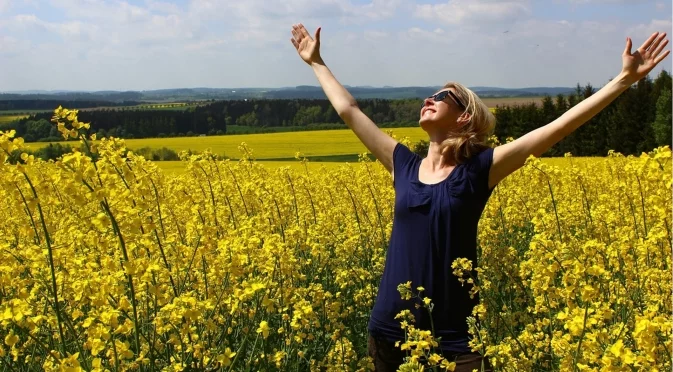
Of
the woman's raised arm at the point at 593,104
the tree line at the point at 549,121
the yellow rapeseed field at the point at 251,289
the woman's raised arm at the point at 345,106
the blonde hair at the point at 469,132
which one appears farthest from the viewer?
the tree line at the point at 549,121

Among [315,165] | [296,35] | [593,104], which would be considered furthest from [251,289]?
[315,165]

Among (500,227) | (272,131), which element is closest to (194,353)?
(500,227)

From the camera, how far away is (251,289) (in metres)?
2.60

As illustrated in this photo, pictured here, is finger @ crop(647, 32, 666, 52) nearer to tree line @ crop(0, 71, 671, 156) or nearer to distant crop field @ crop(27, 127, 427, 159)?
distant crop field @ crop(27, 127, 427, 159)

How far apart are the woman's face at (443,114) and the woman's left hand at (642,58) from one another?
747 mm

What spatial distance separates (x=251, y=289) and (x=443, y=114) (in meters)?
1.26

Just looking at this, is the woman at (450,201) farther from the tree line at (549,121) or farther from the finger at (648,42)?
the tree line at (549,121)

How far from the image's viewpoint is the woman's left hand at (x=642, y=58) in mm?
2865

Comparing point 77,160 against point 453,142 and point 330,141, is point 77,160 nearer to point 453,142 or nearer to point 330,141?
point 453,142

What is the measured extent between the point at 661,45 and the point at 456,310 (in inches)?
58.0

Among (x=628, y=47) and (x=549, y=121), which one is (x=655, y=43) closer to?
(x=628, y=47)

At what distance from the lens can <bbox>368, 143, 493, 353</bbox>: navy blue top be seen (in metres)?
2.92

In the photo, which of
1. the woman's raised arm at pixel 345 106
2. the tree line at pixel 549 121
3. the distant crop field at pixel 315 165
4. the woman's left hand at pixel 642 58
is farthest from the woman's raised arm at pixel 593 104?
the tree line at pixel 549 121

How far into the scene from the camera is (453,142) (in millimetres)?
3049
